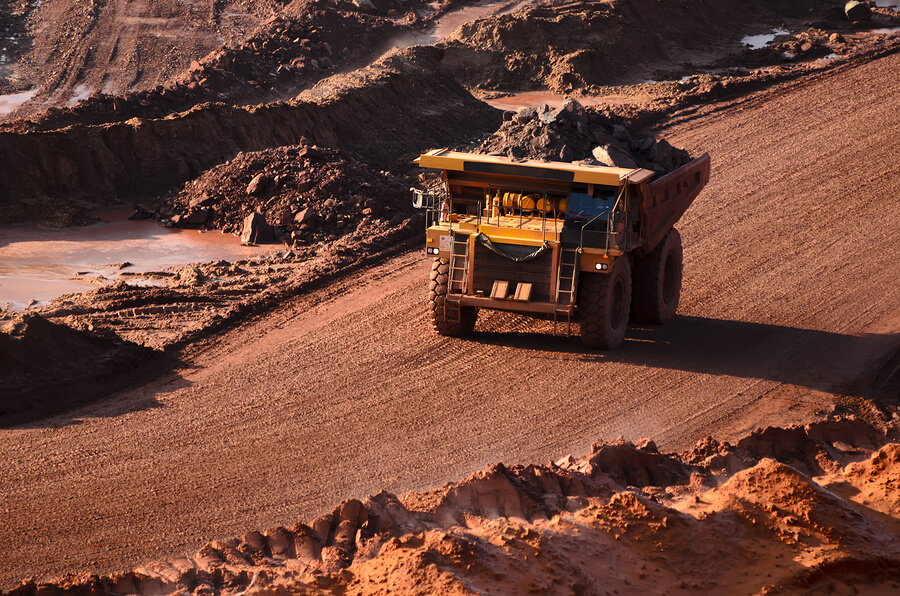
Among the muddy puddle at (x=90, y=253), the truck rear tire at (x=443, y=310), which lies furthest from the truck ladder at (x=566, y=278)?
the muddy puddle at (x=90, y=253)

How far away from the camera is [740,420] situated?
9.91m

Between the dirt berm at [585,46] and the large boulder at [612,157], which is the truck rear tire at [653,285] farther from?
the dirt berm at [585,46]

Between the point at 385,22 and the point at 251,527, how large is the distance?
31.1 metres

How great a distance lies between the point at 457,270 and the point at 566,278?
4.50 ft

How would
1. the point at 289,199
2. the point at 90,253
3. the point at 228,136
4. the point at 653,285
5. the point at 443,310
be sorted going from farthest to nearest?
1. the point at 228,136
2. the point at 289,199
3. the point at 90,253
4. the point at 653,285
5. the point at 443,310

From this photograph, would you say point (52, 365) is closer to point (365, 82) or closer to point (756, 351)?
point (756, 351)

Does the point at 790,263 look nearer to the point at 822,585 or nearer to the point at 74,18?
the point at 822,585

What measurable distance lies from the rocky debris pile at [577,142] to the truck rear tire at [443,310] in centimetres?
182

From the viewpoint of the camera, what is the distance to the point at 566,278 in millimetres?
11078

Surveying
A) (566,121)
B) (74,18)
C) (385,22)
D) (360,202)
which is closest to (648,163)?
(566,121)

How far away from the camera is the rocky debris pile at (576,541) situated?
20.7 feet

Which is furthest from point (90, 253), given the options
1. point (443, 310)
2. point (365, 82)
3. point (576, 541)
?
point (576, 541)

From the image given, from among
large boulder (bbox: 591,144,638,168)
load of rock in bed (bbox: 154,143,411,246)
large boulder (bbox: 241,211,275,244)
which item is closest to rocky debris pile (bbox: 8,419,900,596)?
large boulder (bbox: 591,144,638,168)

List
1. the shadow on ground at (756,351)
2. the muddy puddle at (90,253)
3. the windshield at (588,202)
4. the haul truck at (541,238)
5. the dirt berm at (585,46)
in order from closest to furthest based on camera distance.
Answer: the shadow on ground at (756,351) → the haul truck at (541,238) → the windshield at (588,202) → the muddy puddle at (90,253) → the dirt berm at (585,46)
